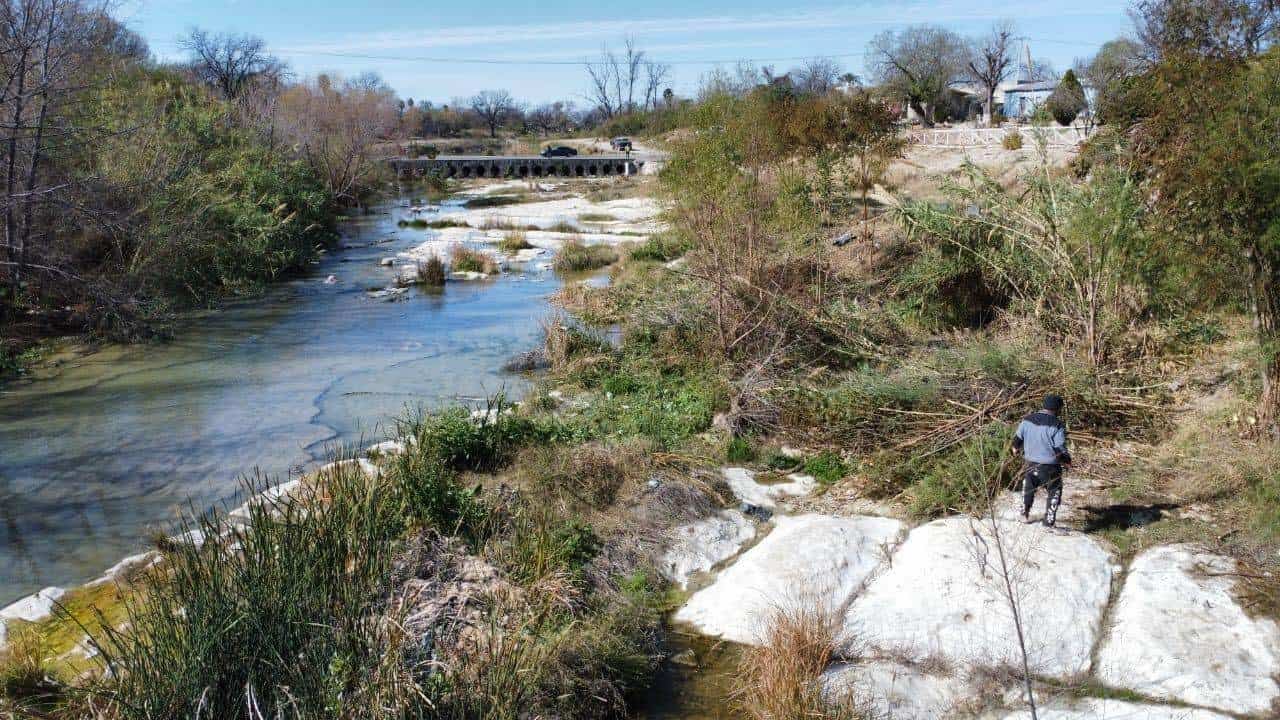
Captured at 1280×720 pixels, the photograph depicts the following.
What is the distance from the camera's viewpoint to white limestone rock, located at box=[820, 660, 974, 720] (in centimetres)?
556

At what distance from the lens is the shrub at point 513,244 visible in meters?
29.2

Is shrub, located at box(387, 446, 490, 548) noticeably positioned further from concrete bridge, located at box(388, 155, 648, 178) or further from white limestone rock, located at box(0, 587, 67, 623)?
concrete bridge, located at box(388, 155, 648, 178)

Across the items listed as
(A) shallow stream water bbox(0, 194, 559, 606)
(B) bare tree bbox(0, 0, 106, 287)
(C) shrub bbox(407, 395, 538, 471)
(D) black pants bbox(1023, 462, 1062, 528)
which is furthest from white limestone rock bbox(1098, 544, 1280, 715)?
(B) bare tree bbox(0, 0, 106, 287)

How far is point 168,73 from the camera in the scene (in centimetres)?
3284

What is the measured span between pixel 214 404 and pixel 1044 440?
438 inches

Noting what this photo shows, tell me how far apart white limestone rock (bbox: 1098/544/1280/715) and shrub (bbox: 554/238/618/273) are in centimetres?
2050

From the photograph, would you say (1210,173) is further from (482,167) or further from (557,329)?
(482,167)

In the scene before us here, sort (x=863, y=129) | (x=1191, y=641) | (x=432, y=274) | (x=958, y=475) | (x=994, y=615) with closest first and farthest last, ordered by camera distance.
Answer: (x=1191, y=641) < (x=994, y=615) < (x=958, y=475) < (x=863, y=129) < (x=432, y=274)

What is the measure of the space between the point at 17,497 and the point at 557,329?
24.6 feet

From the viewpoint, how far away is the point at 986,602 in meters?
6.50

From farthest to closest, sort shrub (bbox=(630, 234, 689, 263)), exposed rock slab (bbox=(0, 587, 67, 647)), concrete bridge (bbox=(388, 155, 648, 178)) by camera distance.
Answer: concrete bridge (bbox=(388, 155, 648, 178))
shrub (bbox=(630, 234, 689, 263))
exposed rock slab (bbox=(0, 587, 67, 647))

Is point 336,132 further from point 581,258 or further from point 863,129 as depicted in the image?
point 863,129

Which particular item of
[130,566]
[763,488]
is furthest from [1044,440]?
[130,566]

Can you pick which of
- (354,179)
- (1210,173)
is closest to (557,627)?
(1210,173)
